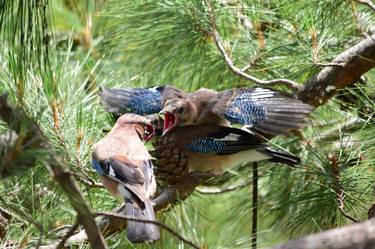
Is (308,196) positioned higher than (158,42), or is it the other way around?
(158,42)

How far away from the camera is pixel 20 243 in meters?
1.63

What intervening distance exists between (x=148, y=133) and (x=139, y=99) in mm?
107

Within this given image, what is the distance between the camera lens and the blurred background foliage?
168 cm

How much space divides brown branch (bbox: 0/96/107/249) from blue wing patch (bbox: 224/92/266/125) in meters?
1.02

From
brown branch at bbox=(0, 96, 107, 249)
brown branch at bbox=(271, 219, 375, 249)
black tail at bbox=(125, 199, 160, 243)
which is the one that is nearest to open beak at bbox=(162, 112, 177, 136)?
black tail at bbox=(125, 199, 160, 243)

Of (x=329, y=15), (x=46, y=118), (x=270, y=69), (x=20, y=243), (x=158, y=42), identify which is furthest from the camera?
(x=158, y=42)

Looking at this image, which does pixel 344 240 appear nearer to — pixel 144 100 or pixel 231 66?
pixel 231 66

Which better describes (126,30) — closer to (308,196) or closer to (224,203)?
(224,203)

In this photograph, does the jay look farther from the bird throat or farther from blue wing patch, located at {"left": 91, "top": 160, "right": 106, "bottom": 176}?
blue wing patch, located at {"left": 91, "top": 160, "right": 106, "bottom": 176}

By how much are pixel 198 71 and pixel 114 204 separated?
0.66 m

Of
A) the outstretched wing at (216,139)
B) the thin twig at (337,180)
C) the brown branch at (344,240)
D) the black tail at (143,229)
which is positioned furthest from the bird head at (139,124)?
the brown branch at (344,240)

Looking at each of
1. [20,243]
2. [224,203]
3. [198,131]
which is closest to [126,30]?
[198,131]

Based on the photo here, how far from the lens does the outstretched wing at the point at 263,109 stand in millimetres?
2129

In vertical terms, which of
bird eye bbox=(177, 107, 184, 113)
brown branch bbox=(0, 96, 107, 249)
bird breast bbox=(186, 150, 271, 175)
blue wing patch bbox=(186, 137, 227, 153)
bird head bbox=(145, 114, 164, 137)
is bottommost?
bird breast bbox=(186, 150, 271, 175)
